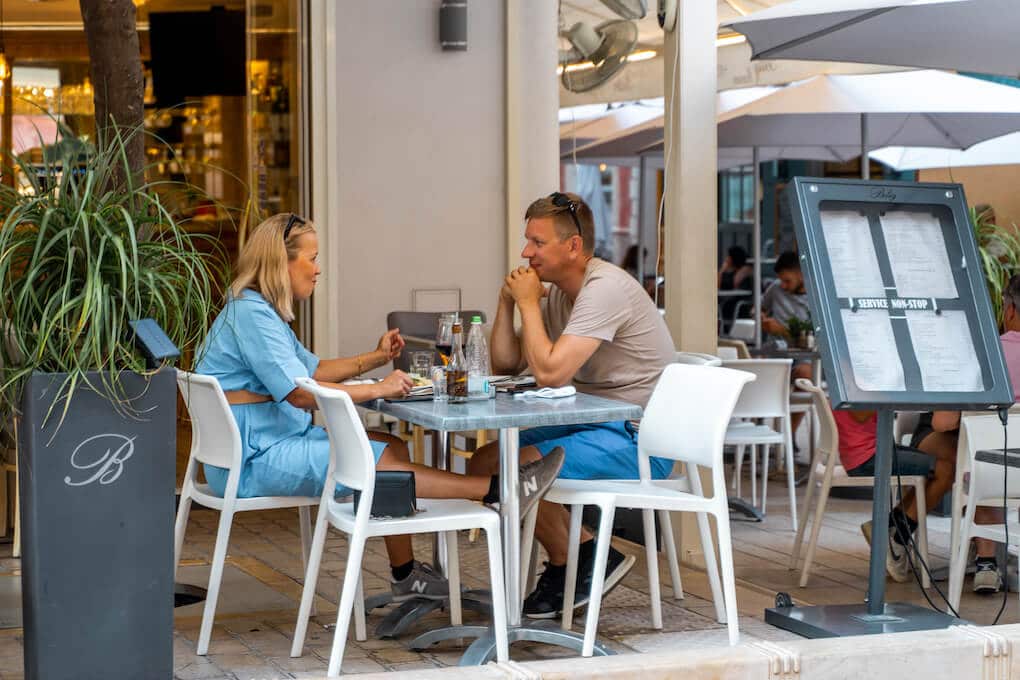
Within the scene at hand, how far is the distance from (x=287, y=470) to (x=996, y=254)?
326 centimetres

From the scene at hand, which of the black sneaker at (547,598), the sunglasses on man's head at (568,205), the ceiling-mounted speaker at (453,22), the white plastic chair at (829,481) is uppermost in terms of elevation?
the ceiling-mounted speaker at (453,22)

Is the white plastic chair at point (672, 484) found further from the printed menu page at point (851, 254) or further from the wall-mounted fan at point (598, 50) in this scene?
the wall-mounted fan at point (598, 50)

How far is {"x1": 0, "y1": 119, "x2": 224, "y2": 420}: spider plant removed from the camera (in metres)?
3.52

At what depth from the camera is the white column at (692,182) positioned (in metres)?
5.84

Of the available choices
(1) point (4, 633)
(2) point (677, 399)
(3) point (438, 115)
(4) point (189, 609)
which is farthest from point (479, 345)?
(3) point (438, 115)

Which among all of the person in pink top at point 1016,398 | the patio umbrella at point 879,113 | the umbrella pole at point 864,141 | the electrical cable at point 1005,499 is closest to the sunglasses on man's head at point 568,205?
the electrical cable at point 1005,499

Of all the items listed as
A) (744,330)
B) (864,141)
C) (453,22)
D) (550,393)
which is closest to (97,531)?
(550,393)

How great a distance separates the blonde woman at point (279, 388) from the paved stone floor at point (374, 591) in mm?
463

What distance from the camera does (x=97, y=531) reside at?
3645mm

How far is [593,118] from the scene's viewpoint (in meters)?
11.8

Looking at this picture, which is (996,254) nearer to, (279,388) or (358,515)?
(279,388)

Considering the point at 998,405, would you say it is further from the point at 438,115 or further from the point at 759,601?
the point at 438,115

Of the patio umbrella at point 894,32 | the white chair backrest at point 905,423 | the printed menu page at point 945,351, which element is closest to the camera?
the printed menu page at point 945,351

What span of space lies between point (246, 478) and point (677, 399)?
50.8 inches
